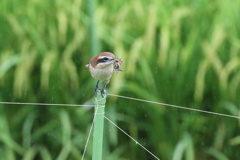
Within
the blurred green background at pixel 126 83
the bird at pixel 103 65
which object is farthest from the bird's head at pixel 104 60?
the blurred green background at pixel 126 83

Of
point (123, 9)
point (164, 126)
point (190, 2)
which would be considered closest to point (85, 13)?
point (123, 9)

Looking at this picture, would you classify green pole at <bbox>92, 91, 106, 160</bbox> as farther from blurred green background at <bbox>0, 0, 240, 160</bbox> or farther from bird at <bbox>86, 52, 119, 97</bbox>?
blurred green background at <bbox>0, 0, 240, 160</bbox>

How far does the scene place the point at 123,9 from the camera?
181 centimetres

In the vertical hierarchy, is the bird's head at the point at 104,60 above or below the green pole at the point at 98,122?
above

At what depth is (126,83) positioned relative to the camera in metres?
1.67

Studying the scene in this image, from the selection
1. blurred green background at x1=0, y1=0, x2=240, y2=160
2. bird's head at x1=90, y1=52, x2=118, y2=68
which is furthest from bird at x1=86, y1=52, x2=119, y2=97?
blurred green background at x1=0, y1=0, x2=240, y2=160

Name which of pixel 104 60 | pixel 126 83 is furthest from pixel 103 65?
pixel 126 83

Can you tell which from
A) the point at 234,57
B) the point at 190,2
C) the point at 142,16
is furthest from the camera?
the point at 190,2

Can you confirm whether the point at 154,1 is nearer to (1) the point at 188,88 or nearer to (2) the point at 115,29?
(2) the point at 115,29

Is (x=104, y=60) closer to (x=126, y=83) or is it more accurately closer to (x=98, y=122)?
(x=98, y=122)

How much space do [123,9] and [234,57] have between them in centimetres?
47

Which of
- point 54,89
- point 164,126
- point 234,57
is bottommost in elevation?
point 164,126

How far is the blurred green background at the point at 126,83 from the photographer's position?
5.50 ft

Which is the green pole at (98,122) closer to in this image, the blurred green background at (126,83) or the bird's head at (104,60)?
the bird's head at (104,60)
